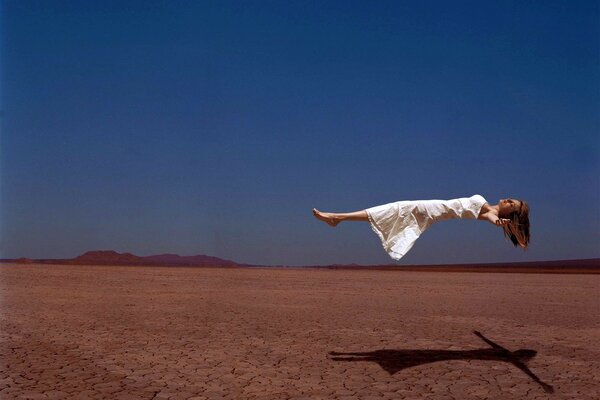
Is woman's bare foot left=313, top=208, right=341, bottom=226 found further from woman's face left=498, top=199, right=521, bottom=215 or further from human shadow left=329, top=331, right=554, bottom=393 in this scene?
human shadow left=329, top=331, right=554, bottom=393

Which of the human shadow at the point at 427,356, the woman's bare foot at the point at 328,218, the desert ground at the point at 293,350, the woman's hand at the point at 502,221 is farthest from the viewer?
the human shadow at the point at 427,356

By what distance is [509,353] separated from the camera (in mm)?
9680

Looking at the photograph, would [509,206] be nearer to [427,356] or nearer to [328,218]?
[328,218]

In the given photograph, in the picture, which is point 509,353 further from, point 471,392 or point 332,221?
point 332,221

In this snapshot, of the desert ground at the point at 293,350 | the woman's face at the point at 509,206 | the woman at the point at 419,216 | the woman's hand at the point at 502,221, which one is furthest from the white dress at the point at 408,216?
the desert ground at the point at 293,350

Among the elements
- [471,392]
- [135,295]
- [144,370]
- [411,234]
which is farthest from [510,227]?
[135,295]

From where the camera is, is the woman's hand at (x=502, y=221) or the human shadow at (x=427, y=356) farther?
the human shadow at (x=427, y=356)

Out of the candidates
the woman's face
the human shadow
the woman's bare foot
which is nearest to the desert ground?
the human shadow

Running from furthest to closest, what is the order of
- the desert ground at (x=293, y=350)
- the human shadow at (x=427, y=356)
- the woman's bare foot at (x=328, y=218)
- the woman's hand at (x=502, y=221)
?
the human shadow at (x=427, y=356) < the desert ground at (x=293, y=350) < the woman's bare foot at (x=328, y=218) < the woman's hand at (x=502, y=221)

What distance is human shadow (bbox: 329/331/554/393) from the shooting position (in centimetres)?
856

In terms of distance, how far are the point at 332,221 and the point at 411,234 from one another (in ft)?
3.17

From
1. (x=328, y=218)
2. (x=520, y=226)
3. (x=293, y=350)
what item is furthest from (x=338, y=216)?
(x=293, y=350)

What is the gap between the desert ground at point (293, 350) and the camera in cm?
→ 718

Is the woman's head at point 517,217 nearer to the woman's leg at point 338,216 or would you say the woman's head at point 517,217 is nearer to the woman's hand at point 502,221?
the woman's hand at point 502,221
